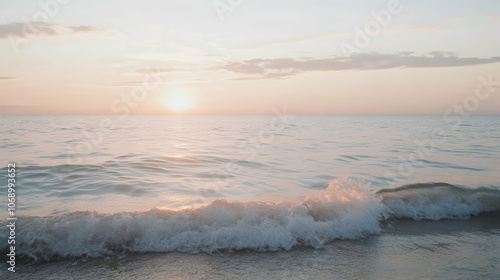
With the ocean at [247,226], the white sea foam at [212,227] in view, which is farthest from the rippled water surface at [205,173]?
the white sea foam at [212,227]

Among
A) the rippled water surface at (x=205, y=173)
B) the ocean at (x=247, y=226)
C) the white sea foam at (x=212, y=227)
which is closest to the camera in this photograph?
the ocean at (x=247, y=226)

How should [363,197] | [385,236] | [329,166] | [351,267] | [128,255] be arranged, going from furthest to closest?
1. [329,166]
2. [363,197]
3. [385,236]
4. [128,255]
5. [351,267]

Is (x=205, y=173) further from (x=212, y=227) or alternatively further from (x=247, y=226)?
(x=247, y=226)

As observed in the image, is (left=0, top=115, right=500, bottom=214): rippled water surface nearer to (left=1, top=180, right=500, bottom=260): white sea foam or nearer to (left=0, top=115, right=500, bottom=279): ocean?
(left=0, top=115, right=500, bottom=279): ocean

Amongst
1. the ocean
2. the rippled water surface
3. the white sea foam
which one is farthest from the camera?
the rippled water surface

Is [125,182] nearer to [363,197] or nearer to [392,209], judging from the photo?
[363,197]

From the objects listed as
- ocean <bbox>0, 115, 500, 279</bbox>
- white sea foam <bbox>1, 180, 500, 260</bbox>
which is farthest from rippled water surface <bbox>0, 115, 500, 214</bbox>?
white sea foam <bbox>1, 180, 500, 260</bbox>

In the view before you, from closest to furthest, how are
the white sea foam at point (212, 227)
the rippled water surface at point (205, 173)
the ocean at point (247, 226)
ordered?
the ocean at point (247, 226), the white sea foam at point (212, 227), the rippled water surface at point (205, 173)

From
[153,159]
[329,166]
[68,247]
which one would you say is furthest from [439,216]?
[153,159]

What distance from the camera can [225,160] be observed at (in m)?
16.4

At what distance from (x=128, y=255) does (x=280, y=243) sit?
2.97 metres

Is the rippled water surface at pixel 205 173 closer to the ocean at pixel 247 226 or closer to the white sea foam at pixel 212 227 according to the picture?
the ocean at pixel 247 226

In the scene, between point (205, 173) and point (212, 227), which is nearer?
point (212, 227)

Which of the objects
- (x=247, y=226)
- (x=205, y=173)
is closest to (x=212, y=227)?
(x=247, y=226)
